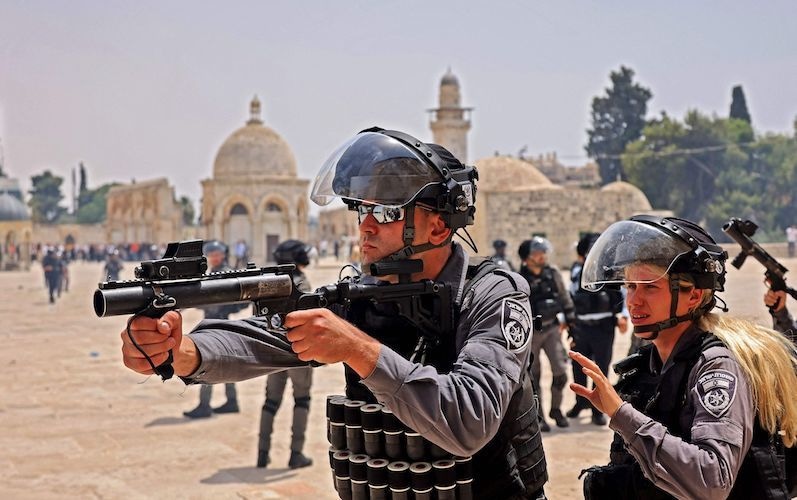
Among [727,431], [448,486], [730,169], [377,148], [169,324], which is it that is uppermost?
[730,169]

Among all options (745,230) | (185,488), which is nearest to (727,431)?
(745,230)

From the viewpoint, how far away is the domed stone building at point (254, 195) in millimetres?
54688

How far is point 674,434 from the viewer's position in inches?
100

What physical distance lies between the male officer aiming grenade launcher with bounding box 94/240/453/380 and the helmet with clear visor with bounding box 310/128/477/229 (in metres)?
0.20

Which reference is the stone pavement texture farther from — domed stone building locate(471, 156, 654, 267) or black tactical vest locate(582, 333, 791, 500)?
domed stone building locate(471, 156, 654, 267)

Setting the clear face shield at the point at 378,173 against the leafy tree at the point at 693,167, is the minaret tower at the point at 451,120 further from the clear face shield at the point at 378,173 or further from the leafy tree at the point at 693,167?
the clear face shield at the point at 378,173

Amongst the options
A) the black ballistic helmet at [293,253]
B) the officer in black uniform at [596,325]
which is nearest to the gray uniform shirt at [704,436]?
the black ballistic helmet at [293,253]

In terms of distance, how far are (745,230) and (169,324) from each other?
309 cm

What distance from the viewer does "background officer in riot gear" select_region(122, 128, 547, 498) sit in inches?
86.4

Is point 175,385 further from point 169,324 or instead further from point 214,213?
point 214,213

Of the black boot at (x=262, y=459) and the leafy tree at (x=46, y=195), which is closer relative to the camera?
the black boot at (x=262, y=459)

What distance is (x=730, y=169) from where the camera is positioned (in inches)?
2400

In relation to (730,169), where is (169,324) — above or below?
below

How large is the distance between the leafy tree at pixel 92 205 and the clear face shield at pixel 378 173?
106m
